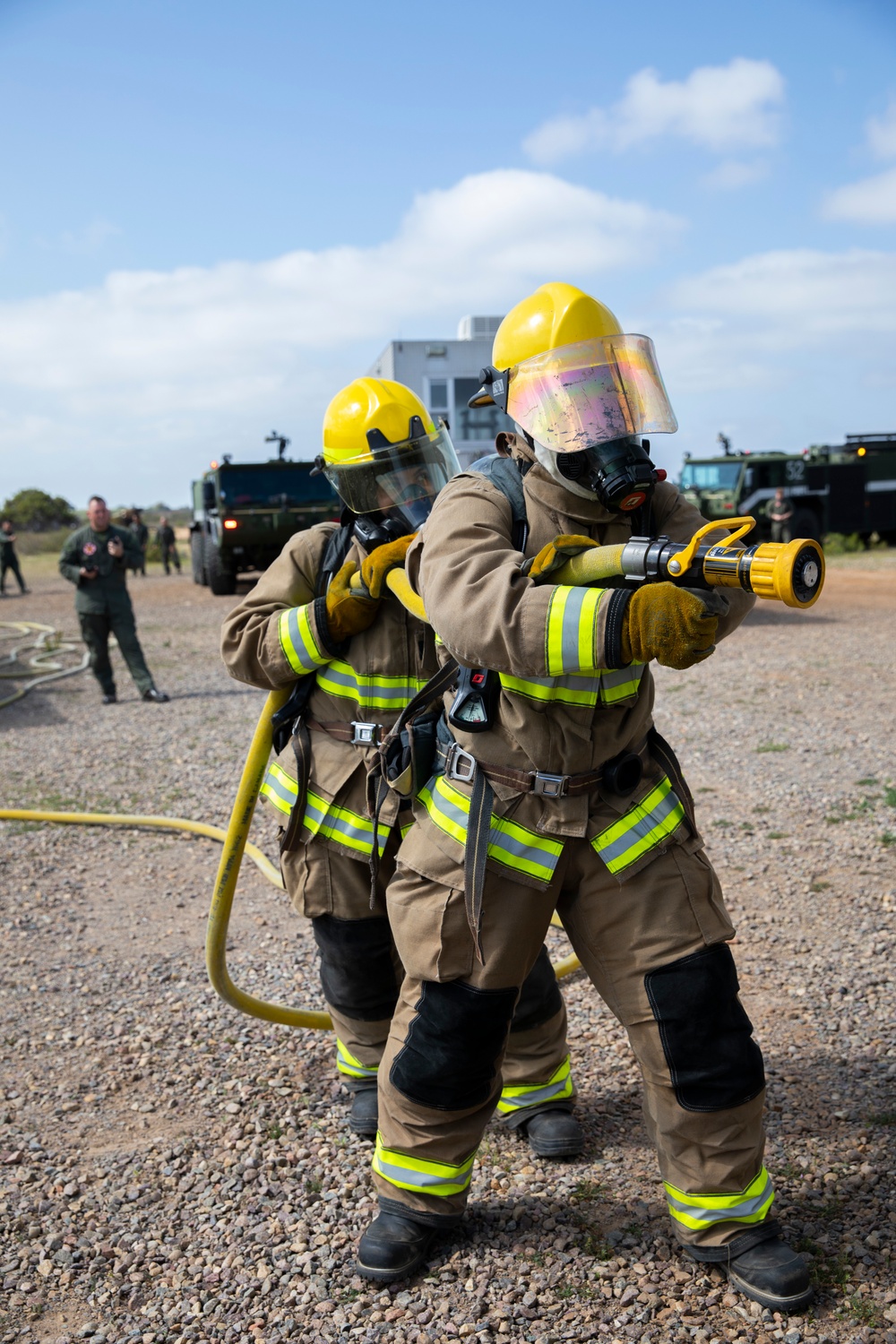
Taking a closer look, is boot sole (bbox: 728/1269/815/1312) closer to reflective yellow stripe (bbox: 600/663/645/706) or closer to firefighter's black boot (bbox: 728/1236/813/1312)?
firefighter's black boot (bbox: 728/1236/813/1312)

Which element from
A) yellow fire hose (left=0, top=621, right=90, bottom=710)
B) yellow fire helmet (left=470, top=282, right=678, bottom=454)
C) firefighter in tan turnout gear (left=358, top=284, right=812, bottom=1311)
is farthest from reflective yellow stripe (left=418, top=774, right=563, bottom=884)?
yellow fire hose (left=0, top=621, right=90, bottom=710)

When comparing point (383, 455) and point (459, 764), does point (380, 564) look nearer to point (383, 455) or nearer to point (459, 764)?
point (383, 455)

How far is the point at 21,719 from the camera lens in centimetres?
977

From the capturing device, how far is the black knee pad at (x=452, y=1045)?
232cm

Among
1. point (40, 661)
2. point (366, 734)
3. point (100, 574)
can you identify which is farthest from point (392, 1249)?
point (40, 661)

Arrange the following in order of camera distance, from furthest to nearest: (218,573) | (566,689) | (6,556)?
(6,556) → (218,573) → (566,689)

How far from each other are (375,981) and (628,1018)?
2.99ft

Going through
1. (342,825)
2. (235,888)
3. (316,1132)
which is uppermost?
(342,825)

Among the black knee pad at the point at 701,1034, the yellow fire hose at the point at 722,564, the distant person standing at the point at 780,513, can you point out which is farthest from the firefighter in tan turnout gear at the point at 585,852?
the distant person standing at the point at 780,513

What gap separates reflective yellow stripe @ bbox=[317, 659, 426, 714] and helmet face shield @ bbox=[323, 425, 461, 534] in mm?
396

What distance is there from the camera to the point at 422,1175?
2426mm

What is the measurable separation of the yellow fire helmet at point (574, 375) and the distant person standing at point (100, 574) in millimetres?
7768

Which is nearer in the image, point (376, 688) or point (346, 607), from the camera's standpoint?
point (346, 607)

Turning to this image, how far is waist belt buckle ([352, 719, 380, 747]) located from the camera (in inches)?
113
